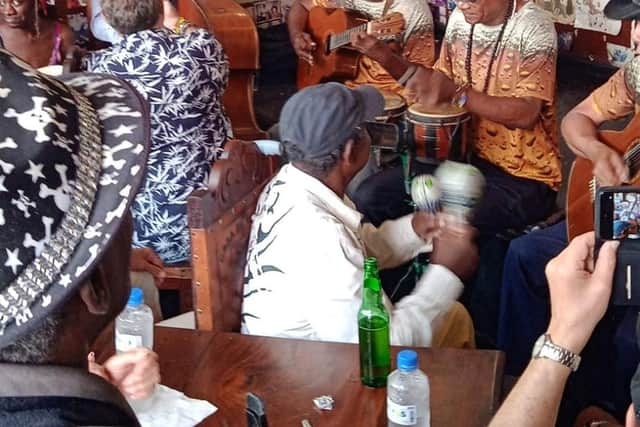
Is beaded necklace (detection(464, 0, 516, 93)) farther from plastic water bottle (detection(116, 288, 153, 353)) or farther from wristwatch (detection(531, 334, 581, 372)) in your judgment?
wristwatch (detection(531, 334, 581, 372))

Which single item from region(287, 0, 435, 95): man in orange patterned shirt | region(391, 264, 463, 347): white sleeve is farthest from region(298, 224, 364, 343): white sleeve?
region(287, 0, 435, 95): man in orange patterned shirt

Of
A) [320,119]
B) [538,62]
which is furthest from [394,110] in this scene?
[320,119]

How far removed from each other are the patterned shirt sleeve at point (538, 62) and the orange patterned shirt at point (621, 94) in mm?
182

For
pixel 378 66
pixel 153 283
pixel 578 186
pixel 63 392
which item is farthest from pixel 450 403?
pixel 378 66

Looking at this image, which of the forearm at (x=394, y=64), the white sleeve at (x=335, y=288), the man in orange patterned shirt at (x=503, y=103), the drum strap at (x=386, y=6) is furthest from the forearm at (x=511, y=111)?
the white sleeve at (x=335, y=288)

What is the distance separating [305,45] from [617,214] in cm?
283

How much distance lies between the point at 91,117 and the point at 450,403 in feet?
2.69

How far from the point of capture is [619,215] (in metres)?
1.41

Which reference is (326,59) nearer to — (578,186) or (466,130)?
(466,130)

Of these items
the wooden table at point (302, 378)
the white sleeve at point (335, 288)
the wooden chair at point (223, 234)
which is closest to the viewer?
the wooden table at point (302, 378)

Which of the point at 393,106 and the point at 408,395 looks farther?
the point at 393,106

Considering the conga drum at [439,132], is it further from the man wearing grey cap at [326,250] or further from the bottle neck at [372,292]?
the bottle neck at [372,292]

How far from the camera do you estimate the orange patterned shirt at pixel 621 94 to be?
8.60ft

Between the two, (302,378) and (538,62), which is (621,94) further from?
(302,378)
